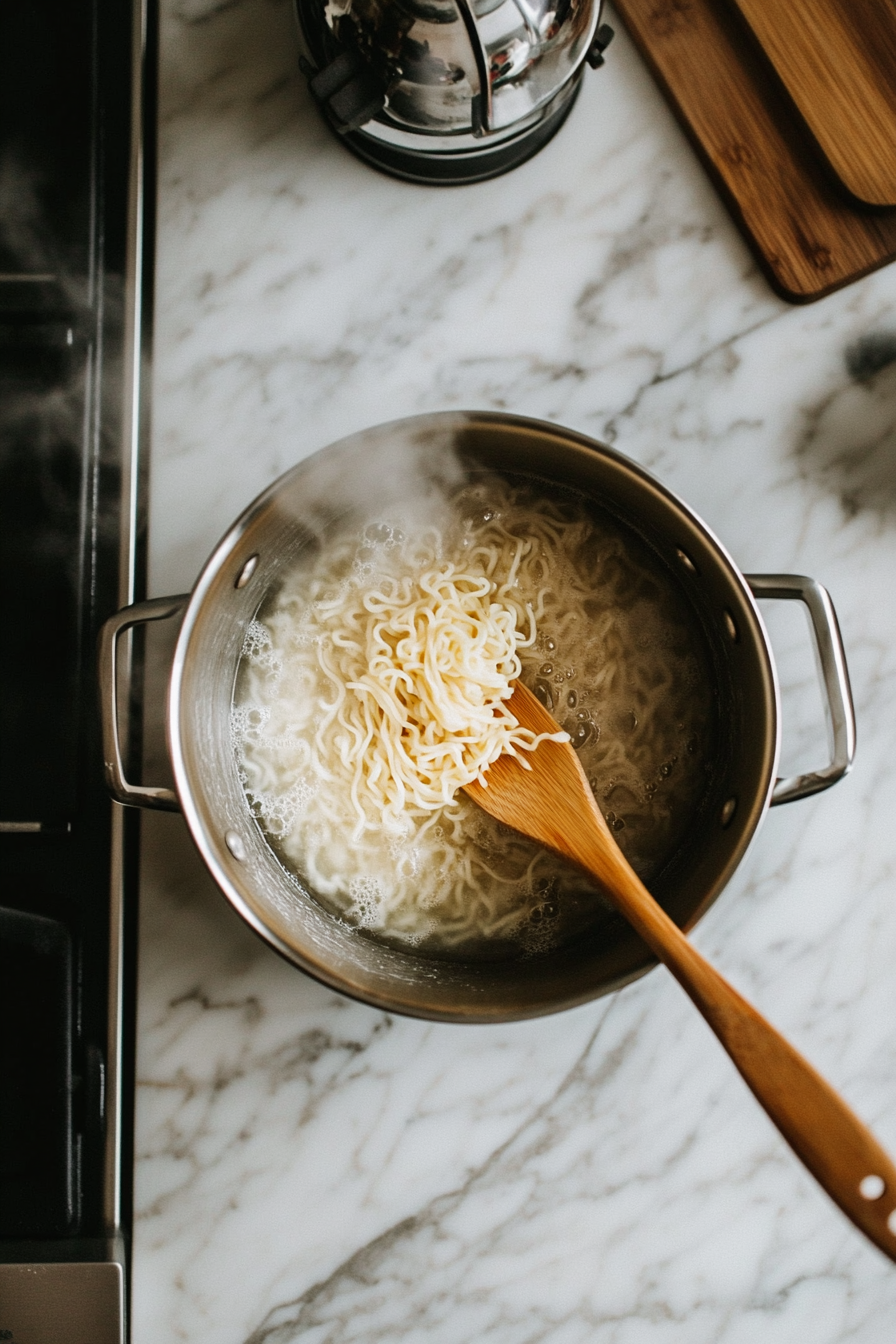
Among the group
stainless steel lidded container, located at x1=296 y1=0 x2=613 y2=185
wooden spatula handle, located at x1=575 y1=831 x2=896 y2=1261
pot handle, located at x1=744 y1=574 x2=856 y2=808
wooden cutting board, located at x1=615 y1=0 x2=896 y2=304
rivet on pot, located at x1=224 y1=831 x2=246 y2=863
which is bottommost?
wooden spatula handle, located at x1=575 y1=831 x2=896 y2=1261

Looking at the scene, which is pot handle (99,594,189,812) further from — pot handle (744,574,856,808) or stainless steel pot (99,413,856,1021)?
pot handle (744,574,856,808)

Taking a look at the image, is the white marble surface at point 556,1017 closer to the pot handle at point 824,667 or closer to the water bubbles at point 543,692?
the pot handle at point 824,667

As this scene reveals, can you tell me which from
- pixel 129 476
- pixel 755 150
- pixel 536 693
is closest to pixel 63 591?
pixel 129 476

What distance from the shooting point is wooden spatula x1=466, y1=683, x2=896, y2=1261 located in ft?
2.94

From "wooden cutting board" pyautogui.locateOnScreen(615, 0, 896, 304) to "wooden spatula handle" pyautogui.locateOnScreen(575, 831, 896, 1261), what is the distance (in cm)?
89

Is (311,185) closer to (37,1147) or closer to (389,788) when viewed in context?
(389,788)

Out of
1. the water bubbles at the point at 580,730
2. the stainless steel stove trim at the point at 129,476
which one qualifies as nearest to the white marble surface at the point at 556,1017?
the stainless steel stove trim at the point at 129,476

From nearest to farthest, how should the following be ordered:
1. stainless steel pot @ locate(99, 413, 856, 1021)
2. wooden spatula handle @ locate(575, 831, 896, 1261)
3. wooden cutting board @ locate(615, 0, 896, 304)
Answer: wooden spatula handle @ locate(575, 831, 896, 1261) < stainless steel pot @ locate(99, 413, 856, 1021) < wooden cutting board @ locate(615, 0, 896, 304)

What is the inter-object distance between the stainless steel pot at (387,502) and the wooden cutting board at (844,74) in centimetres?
56

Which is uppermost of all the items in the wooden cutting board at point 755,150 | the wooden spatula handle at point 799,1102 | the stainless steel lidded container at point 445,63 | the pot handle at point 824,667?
the stainless steel lidded container at point 445,63

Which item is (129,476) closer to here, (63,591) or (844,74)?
(63,591)

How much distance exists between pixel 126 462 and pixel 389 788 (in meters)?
0.51

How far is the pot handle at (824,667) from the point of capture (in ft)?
3.62

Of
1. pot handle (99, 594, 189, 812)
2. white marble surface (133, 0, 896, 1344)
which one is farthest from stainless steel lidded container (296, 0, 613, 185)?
pot handle (99, 594, 189, 812)
